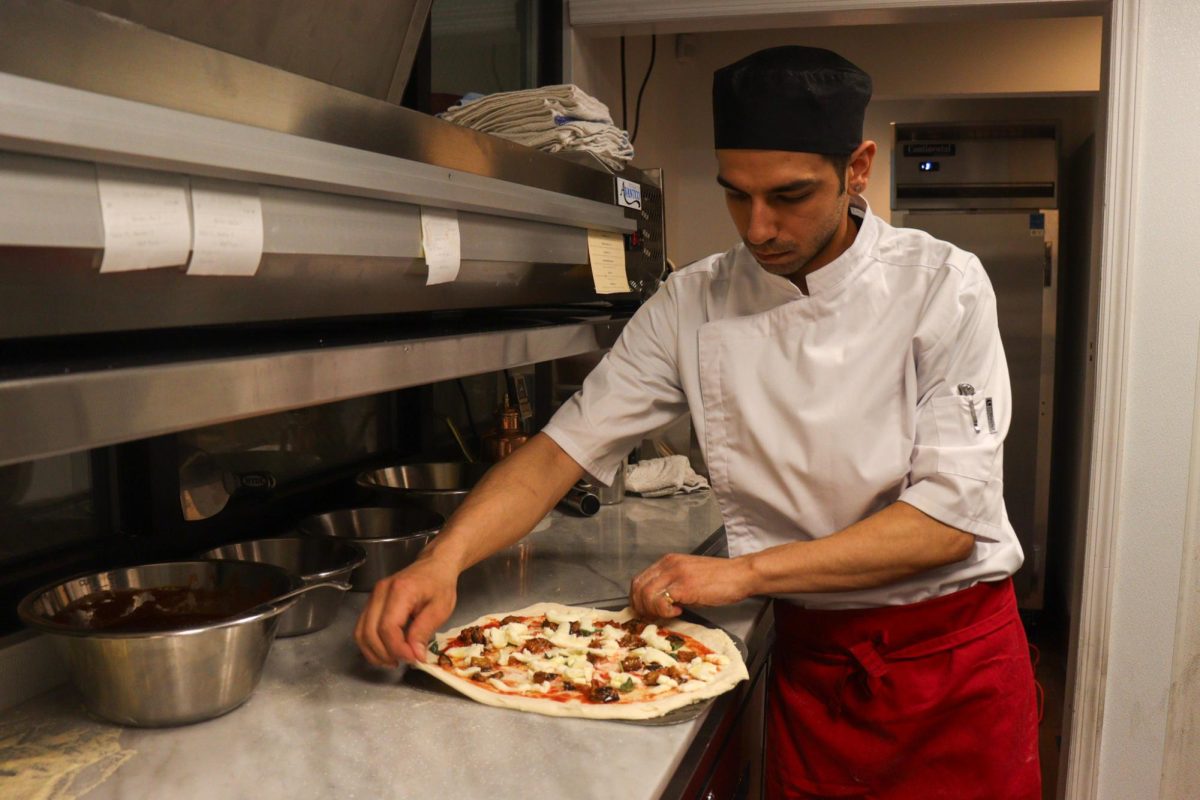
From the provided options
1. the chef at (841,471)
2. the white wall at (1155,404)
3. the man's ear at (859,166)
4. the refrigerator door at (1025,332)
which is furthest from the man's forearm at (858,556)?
the refrigerator door at (1025,332)

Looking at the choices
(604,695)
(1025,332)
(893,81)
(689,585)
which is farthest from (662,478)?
(893,81)

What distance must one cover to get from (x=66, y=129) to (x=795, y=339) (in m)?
1.25

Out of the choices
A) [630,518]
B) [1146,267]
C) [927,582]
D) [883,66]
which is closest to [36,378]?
[927,582]

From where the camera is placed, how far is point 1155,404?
2.50 m

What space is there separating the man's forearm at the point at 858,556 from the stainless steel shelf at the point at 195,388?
560mm

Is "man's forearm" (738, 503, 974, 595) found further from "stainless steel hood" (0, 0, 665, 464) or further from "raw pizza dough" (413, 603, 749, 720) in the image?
"stainless steel hood" (0, 0, 665, 464)

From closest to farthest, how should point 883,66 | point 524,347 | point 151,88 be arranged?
point 151,88 < point 524,347 < point 883,66

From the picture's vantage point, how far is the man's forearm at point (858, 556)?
62.7 inches

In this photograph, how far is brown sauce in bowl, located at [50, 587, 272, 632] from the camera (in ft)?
4.29

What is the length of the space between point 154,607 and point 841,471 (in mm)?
1075

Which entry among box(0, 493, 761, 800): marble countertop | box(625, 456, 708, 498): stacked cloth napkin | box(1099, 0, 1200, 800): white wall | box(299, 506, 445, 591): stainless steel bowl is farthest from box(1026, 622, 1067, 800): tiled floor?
box(0, 493, 761, 800): marble countertop

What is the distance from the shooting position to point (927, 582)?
1.70m

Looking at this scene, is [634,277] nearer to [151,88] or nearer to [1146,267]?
[1146,267]

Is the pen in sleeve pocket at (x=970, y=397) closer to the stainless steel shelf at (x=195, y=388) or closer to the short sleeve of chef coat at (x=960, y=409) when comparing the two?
the short sleeve of chef coat at (x=960, y=409)
